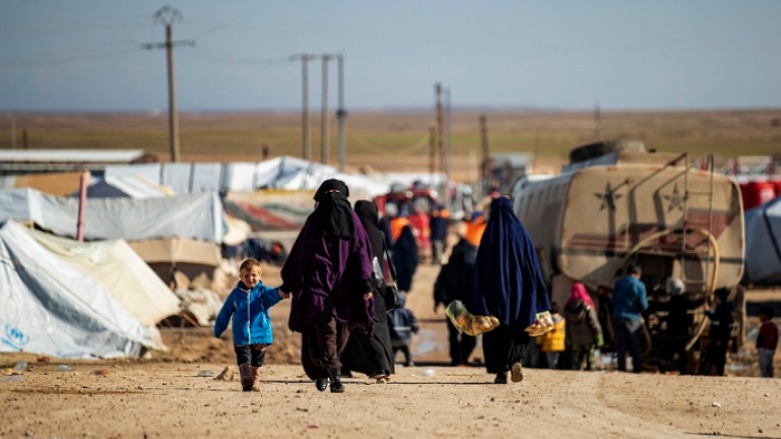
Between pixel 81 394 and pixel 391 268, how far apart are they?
117 inches

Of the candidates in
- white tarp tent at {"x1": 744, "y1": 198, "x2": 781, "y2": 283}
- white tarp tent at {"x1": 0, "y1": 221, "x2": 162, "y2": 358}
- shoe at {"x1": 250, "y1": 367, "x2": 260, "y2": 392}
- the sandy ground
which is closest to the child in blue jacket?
shoe at {"x1": 250, "y1": 367, "x2": 260, "y2": 392}

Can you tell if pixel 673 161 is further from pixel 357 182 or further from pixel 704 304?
pixel 357 182

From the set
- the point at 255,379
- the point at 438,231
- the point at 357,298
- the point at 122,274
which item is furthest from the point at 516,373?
the point at 438,231

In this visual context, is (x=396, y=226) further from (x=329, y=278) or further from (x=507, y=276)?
(x=329, y=278)

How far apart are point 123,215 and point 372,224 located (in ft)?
38.7

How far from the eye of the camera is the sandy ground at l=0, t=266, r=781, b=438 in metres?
8.59

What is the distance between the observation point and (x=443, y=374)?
41.1 ft

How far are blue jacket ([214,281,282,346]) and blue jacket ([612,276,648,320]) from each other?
6.26 metres

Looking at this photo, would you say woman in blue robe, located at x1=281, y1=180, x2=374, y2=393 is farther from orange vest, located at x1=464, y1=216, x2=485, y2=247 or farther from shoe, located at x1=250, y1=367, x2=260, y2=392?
orange vest, located at x1=464, y1=216, x2=485, y2=247

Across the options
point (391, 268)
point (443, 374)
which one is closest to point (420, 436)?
point (391, 268)

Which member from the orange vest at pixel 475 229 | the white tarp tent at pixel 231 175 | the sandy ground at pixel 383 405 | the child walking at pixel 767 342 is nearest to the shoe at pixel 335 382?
the sandy ground at pixel 383 405

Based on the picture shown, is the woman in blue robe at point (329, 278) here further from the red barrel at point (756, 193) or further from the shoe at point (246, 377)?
the red barrel at point (756, 193)

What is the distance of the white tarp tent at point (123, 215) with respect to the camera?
2072 cm

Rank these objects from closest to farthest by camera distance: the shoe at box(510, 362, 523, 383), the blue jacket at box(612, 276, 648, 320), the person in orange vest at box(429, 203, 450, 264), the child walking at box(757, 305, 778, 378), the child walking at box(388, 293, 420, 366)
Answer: the shoe at box(510, 362, 523, 383) < the child walking at box(388, 293, 420, 366) < the blue jacket at box(612, 276, 648, 320) < the child walking at box(757, 305, 778, 378) < the person in orange vest at box(429, 203, 450, 264)
